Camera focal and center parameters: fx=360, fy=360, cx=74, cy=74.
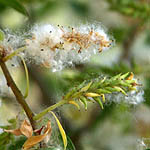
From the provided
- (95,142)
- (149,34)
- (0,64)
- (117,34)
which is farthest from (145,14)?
(0,64)

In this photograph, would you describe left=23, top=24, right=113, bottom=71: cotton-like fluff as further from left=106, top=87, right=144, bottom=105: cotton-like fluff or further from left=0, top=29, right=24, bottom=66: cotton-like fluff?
left=106, top=87, right=144, bottom=105: cotton-like fluff

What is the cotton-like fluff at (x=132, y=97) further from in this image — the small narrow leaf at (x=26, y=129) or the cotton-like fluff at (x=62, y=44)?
the small narrow leaf at (x=26, y=129)

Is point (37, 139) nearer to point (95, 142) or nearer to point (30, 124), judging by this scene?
point (30, 124)

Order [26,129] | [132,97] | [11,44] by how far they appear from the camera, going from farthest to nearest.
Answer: [132,97], [11,44], [26,129]

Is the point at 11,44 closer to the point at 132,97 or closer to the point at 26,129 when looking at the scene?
the point at 26,129

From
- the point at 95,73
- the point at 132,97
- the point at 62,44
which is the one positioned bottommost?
the point at 132,97

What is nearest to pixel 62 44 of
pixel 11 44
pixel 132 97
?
pixel 11 44
